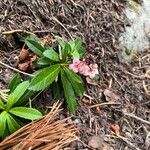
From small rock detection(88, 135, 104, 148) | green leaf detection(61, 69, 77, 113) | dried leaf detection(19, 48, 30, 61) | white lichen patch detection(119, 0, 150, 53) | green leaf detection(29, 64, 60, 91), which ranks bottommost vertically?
small rock detection(88, 135, 104, 148)

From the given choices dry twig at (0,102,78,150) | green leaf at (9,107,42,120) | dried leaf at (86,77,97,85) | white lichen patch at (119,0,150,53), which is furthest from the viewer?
white lichen patch at (119,0,150,53)

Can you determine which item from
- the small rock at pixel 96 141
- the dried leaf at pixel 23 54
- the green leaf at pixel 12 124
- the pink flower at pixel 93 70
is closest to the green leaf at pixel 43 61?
the dried leaf at pixel 23 54

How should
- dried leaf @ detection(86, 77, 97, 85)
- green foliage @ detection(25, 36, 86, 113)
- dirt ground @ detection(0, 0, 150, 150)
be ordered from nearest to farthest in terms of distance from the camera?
1. green foliage @ detection(25, 36, 86, 113)
2. dirt ground @ detection(0, 0, 150, 150)
3. dried leaf @ detection(86, 77, 97, 85)

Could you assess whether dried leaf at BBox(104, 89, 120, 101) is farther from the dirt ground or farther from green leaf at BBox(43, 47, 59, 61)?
green leaf at BBox(43, 47, 59, 61)

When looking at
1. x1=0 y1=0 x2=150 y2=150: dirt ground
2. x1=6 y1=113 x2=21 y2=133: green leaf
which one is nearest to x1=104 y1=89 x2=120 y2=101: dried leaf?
x1=0 y1=0 x2=150 y2=150: dirt ground

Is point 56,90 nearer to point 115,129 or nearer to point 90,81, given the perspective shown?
point 90,81

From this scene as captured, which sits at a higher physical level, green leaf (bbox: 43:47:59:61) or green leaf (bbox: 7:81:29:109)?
green leaf (bbox: 43:47:59:61)

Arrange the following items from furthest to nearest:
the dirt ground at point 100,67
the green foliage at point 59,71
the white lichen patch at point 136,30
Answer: the white lichen patch at point 136,30 < the dirt ground at point 100,67 < the green foliage at point 59,71

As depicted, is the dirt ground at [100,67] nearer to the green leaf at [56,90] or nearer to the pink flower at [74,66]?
the green leaf at [56,90]
